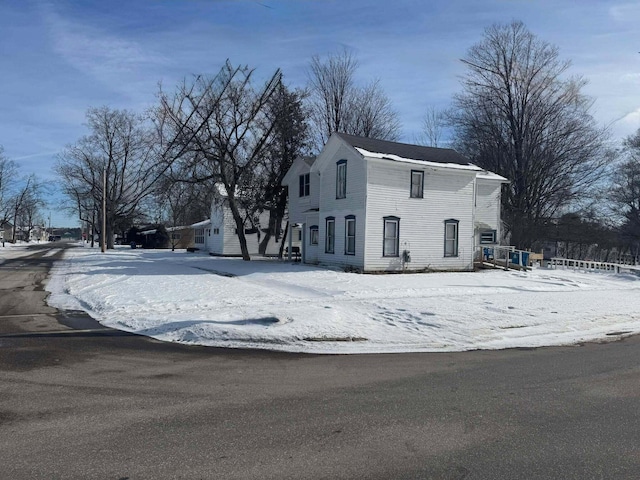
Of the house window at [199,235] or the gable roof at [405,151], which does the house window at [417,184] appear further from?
the house window at [199,235]

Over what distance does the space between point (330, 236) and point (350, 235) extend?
7.06 ft

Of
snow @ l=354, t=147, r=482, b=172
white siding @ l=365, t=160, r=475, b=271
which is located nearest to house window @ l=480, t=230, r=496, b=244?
white siding @ l=365, t=160, r=475, b=271

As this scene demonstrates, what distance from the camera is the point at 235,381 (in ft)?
21.3

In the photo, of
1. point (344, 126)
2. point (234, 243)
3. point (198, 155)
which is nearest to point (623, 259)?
point (344, 126)

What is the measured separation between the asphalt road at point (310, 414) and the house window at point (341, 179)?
16955 mm

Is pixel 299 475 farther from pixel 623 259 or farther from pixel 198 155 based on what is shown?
pixel 623 259

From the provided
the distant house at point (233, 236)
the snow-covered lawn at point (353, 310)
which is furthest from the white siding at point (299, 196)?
the snow-covered lawn at point (353, 310)

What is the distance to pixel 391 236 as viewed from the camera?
23.5 meters

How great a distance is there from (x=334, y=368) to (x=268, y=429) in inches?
102

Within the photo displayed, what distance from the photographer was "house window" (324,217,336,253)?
25.6m

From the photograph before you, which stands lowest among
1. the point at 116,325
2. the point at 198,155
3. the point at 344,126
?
the point at 116,325

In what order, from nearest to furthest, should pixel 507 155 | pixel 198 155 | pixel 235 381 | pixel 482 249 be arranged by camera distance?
pixel 235 381 < pixel 482 249 < pixel 198 155 < pixel 507 155

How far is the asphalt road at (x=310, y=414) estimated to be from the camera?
4.04 m

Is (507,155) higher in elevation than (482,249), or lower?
higher
